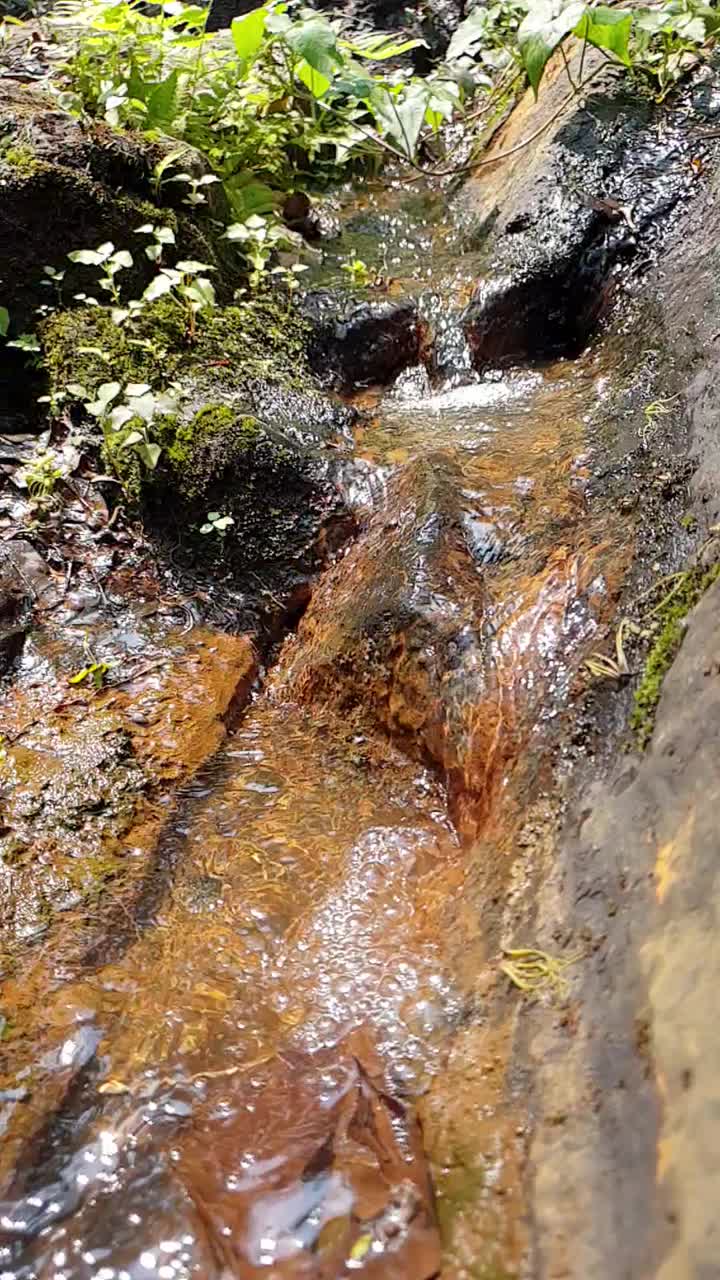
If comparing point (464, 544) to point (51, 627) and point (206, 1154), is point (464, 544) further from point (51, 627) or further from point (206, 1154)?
point (206, 1154)

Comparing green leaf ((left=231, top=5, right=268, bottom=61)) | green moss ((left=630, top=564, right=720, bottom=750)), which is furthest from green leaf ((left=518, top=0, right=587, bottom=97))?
green moss ((left=630, top=564, right=720, bottom=750))

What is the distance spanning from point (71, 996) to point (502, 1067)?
1114 millimetres

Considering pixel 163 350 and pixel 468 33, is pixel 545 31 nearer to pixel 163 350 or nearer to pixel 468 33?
pixel 468 33

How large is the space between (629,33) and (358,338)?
209 cm

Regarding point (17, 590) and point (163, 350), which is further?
point (163, 350)

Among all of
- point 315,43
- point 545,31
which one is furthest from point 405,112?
point 545,31

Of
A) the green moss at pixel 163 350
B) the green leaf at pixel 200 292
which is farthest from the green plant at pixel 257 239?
the green leaf at pixel 200 292

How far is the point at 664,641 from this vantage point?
1955 mm

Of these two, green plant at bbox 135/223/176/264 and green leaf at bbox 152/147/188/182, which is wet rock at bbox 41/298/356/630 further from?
green leaf at bbox 152/147/188/182

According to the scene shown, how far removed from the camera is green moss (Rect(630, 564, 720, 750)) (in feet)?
6.06

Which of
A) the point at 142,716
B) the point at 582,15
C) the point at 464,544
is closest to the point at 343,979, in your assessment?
the point at 142,716

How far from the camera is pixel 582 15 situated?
409 centimetres

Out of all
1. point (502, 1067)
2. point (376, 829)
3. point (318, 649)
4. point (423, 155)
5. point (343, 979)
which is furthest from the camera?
point (423, 155)

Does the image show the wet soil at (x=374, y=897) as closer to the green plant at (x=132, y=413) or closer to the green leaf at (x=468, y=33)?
the green plant at (x=132, y=413)
